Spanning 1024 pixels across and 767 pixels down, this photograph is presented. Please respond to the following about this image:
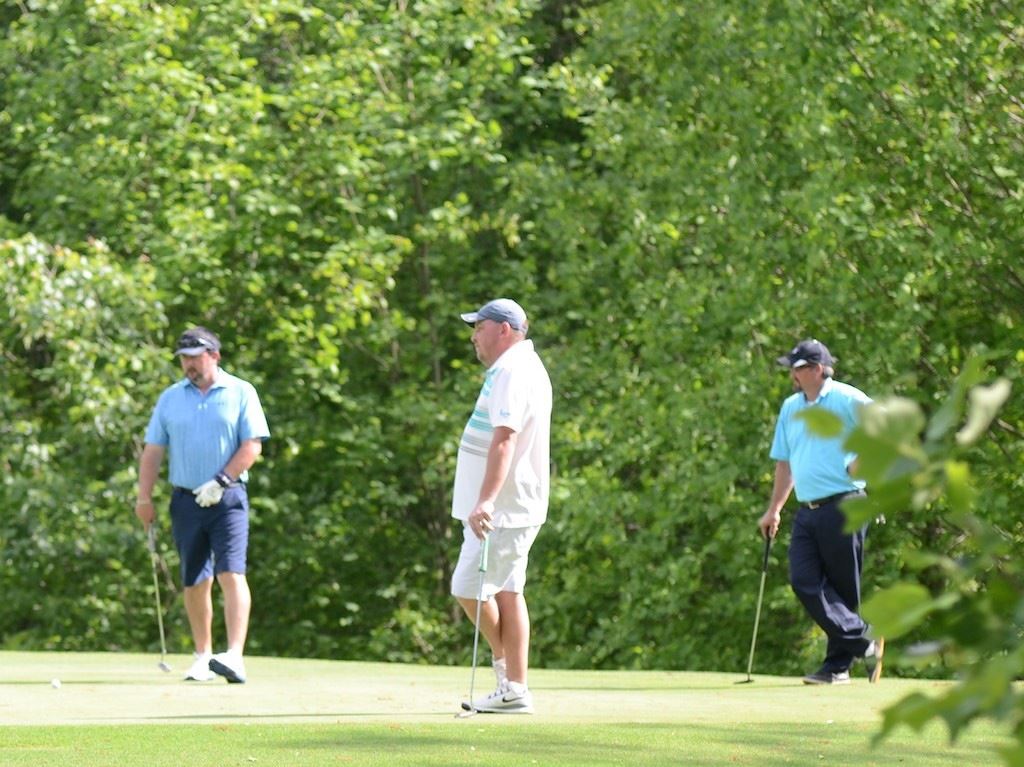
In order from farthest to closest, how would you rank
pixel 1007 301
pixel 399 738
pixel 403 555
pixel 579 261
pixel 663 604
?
1. pixel 403 555
2. pixel 579 261
3. pixel 663 604
4. pixel 1007 301
5. pixel 399 738

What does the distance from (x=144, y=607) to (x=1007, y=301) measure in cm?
984

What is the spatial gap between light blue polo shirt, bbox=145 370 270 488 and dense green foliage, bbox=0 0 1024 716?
21.3ft

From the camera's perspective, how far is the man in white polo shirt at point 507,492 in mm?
9055

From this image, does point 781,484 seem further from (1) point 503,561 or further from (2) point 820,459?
(1) point 503,561

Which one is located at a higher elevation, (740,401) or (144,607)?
(740,401)

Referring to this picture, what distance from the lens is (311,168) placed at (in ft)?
71.1

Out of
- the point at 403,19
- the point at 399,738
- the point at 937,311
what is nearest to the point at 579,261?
the point at 403,19

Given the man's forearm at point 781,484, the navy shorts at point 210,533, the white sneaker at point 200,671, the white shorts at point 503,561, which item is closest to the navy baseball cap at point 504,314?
the white shorts at point 503,561

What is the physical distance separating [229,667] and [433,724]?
2.72 m

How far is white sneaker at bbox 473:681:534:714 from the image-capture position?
→ 9.16 meters

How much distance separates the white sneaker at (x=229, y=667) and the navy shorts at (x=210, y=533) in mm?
527

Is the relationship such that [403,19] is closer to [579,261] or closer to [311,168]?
[311,168]

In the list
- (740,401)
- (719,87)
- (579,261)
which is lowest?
(740,401)

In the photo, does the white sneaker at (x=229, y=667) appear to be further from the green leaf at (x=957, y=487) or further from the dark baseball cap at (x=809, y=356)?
the green leaf at (x=957, y=487)
